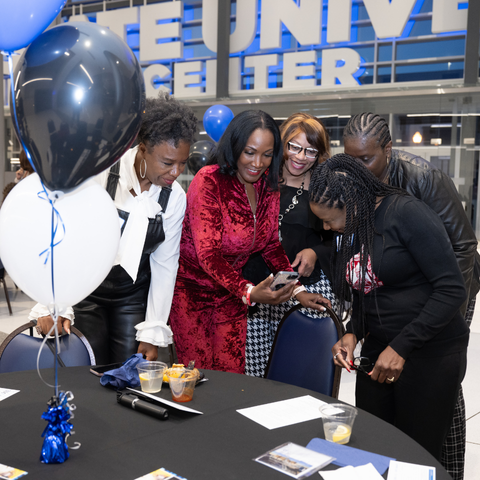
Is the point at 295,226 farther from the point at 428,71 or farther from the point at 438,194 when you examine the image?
the point at 428,71

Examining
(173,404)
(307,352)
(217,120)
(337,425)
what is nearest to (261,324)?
(307,352)

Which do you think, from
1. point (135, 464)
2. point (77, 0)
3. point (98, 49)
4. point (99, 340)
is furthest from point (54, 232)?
point (77, 0)

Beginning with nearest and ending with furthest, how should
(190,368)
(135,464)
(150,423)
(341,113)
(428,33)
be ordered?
(135,464)
(150,423)
(190,368)
(428,33)
(341,113)

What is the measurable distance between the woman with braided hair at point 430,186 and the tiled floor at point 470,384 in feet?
1.52

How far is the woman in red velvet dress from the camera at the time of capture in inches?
89.3

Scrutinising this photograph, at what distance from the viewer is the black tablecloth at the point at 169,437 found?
1189 millimetres

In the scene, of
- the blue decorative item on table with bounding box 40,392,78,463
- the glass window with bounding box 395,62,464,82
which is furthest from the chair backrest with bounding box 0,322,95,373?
the glass window with bounding box 395,62,464,82

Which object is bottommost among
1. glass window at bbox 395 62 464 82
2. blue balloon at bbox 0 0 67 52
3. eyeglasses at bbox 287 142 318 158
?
eyeglasses at bbox 287 142 318 158

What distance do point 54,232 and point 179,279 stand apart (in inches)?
46.2

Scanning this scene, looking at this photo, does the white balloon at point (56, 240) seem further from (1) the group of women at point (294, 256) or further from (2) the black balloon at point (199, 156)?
(2) the black balloon at point (199, 156)

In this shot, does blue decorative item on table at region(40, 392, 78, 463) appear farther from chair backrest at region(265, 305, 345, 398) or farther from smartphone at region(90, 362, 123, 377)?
chair backrest at region(265, 305, 345, 398)

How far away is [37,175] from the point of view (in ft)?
4.31

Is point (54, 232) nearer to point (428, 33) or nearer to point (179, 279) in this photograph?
point (179, 279)

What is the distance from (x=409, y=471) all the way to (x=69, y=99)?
1139 millimetres
